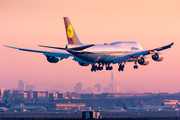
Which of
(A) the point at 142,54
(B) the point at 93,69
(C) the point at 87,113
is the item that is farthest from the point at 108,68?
(C) the point at 87,113

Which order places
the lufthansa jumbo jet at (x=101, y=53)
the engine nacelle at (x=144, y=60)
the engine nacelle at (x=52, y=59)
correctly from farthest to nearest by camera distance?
the engine nacelle at (x=144, y=60) → the engine nacelle at (x=52, y=59) → the lufthansa jumbo jet at (x=101, y=53)

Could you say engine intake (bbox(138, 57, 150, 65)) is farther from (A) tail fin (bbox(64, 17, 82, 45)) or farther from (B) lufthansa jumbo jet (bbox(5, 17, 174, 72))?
(A) tail fin (bbox(64, 17, 82, 45))

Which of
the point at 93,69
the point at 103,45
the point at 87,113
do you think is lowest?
the point at 87,113

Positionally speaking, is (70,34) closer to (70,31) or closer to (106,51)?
(70,31)

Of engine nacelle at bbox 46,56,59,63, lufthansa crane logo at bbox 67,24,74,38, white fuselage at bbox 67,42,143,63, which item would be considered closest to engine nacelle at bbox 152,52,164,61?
white fuselage at bbox 67,42,143,63

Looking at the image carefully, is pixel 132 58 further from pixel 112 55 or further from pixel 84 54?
pixel 84 54

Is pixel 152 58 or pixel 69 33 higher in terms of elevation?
pixel 69 33

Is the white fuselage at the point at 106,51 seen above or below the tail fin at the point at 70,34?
below

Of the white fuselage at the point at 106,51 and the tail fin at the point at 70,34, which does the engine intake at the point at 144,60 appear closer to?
the white fuselage at the point at 106,51

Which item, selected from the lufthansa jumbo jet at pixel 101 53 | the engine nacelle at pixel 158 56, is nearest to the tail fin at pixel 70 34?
the lufthansa jumbo jet at pixel 101 53
